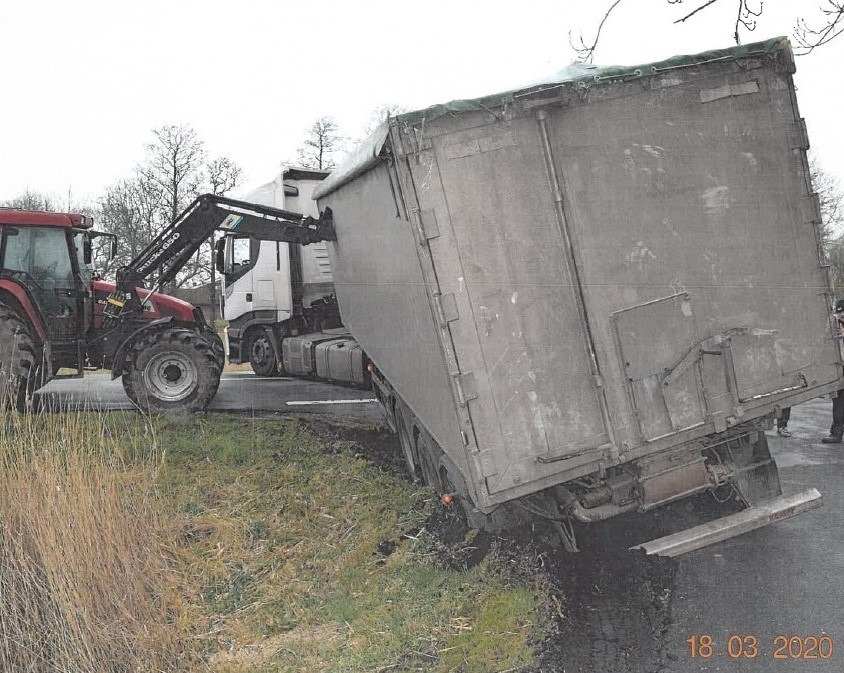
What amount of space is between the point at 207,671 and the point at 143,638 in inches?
22.8

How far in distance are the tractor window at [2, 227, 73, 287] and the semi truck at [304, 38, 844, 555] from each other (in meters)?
6.33

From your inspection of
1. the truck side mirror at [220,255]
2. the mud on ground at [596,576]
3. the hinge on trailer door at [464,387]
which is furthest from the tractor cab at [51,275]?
the hinge on trailer door at [464,387]

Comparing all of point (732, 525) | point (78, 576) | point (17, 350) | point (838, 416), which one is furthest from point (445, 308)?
point (17, 350)

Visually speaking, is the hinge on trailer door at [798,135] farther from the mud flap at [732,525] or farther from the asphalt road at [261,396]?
the asphalt road at [261,396]

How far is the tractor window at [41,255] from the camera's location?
32.1ft

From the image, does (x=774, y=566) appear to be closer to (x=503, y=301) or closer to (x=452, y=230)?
(x=503, y=301)

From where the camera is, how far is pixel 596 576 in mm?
5125

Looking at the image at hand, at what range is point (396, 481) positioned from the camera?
25.2 feet

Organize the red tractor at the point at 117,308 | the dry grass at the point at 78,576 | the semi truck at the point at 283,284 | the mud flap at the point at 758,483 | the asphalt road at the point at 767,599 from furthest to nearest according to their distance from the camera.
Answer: the semi truck at the point at 283,284 → the red tractor at the point at 117,308 → the mud flap at the point at 758,483 → the dry grass at the point at 78,576 → the asphalt road at the point at 767,599

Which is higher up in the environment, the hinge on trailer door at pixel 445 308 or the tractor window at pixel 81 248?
the tractor window at pixel 81 248

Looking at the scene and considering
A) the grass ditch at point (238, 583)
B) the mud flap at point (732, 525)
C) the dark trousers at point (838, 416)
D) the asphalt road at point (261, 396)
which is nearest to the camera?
the grass ditch at point (238, 583)

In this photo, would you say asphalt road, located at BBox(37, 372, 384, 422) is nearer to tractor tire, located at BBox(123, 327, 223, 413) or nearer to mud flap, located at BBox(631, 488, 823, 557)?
tractor tire, located at BBox(123, 327, 223, 413)
